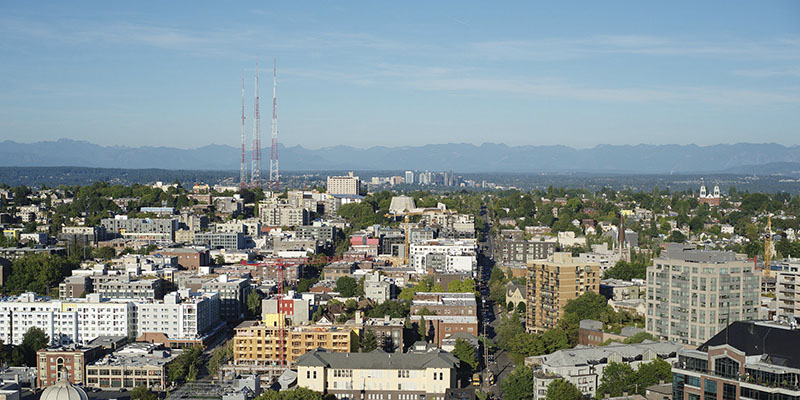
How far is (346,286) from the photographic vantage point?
2386 cm

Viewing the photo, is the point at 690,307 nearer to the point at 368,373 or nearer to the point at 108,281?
the point at 368,373

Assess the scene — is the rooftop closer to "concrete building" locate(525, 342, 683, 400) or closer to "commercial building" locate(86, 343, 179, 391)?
"concrete building" locate(525, 342, 683, 400)

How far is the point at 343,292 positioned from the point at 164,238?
13.3 meters

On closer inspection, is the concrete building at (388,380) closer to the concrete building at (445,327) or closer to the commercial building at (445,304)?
the concrete building at (445,327)

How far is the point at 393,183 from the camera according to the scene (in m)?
103

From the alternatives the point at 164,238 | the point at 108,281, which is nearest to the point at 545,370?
the point at 108,281

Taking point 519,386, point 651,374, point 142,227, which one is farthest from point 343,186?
point 651,374

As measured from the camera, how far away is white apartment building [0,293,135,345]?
62.2ft

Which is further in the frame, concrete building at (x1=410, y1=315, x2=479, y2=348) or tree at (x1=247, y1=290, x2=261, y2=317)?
tree at (x1=247, y1=290, x2=261, y2=317)

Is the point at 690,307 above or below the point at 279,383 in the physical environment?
above

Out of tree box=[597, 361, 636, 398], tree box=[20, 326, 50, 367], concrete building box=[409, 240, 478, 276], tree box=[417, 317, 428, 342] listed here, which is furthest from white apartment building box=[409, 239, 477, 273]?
tree box=[597, 361, 636, 398]

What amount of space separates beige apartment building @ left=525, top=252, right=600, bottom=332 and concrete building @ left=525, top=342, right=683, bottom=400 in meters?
4.23

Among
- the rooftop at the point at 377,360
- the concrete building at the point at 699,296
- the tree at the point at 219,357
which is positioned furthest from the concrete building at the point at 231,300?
the concrete building at the point at 699,296

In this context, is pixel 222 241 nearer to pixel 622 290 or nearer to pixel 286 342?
pixel 622 290
